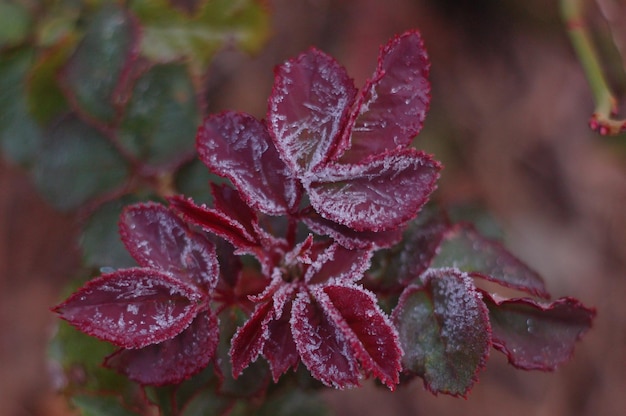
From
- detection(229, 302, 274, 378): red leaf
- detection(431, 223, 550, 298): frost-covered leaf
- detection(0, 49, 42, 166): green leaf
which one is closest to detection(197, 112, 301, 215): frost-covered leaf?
detection(229, 302, 274, 378): red leaf

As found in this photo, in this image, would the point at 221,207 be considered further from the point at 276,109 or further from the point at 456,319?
the point at 456,319

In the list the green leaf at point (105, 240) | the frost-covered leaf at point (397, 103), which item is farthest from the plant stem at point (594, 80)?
the green leaf at point (105, 240)

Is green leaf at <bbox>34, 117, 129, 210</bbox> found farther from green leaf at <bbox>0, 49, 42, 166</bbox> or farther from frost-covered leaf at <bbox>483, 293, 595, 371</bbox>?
frost-covered leaf at <bbox>483, 293, 595, 371</bbox>

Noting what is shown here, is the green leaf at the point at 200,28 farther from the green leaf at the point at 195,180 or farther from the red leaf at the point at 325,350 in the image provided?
the red leaf at the point at 325,350

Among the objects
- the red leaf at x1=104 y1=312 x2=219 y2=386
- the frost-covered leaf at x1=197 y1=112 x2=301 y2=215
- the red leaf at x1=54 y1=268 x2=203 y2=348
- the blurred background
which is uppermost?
the frost-covered leaf at x1=197 y1=112 x2=301 y2=215

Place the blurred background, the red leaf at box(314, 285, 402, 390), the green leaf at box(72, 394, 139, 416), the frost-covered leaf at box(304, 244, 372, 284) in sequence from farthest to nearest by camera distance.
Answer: the blurred background → the green leaf at box(72, 394, 139, 416) → the frost-covered leaf at box(304, 244, 372, 284) → the red leaf at box(314, 285, 402, 390)

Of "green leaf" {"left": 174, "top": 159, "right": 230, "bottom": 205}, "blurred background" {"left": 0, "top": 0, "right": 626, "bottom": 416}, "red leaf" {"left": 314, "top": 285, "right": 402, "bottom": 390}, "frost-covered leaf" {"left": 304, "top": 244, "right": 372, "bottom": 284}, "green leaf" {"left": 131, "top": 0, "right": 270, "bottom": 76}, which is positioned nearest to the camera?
"red leaf" {"left": 314, "top": 285, "right": 402, "bottom": 390}

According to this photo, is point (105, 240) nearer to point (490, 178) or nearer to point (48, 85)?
point (48, 85)

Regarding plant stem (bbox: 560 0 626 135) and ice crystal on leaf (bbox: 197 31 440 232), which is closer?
ice crystal on leaf (bbox: 197 31 440 232)

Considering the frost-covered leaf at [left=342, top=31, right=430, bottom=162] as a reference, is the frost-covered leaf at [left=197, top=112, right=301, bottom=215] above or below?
below
